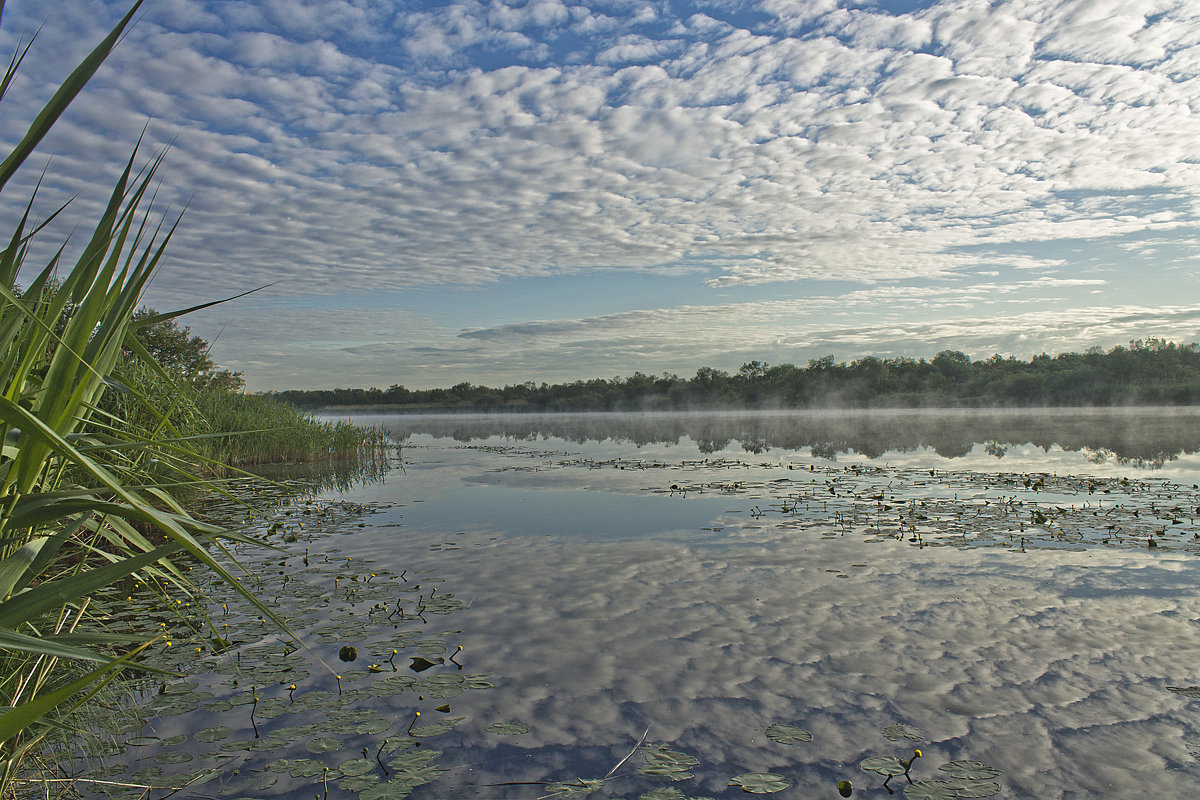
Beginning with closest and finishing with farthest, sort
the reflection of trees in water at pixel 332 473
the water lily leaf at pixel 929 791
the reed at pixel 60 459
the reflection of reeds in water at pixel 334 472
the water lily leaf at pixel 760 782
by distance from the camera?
the reed at pixel 60 459
the water lily leaf at pixel 929 791
the water lily leaf at pixel 760 782
the reflection of trees in water at pixel 332 473
the reflection of reeds in water at pixel 334 472

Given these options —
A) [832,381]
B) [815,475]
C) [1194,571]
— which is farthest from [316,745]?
[832,381]

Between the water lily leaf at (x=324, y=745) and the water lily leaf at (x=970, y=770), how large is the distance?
2759 mm

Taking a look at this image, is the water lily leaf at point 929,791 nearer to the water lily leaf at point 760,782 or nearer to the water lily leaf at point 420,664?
the water lily leaf at point 760,782

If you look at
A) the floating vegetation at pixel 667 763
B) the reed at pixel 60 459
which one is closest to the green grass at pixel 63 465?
the reed at pixel 60 459

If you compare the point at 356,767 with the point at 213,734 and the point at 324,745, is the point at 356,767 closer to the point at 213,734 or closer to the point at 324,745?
the point at 324,745

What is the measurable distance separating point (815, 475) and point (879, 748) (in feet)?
35.0

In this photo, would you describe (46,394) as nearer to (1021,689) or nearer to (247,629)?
(247,629)

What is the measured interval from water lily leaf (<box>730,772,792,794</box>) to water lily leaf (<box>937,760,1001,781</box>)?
714mm

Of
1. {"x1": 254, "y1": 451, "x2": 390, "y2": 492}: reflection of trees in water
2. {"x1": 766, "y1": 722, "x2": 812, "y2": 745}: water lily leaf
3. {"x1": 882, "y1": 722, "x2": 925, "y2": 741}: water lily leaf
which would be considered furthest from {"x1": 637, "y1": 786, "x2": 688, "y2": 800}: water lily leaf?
{"x1": 254, "y1": 451, "x2": 390, "y2": 492}: reflection of trees in water

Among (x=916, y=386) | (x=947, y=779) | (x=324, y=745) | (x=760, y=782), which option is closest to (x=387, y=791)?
(x=324, y=745)

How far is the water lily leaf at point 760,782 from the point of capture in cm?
283

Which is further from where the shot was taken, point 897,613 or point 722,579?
point 722,579

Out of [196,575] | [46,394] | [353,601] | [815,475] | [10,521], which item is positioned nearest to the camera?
[10,521]

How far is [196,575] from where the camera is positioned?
6.59 metres
